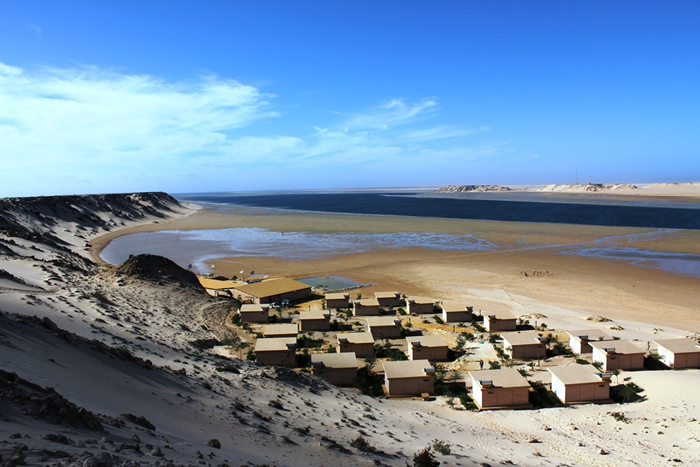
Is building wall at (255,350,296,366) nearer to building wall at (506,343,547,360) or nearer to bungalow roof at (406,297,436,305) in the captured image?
building wall at (506,343,547,360)

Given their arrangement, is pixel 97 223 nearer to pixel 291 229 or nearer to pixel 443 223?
pixel 291 229

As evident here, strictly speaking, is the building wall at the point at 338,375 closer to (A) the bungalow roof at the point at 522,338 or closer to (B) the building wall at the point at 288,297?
(A) the bungalow roof at the point at 522,338

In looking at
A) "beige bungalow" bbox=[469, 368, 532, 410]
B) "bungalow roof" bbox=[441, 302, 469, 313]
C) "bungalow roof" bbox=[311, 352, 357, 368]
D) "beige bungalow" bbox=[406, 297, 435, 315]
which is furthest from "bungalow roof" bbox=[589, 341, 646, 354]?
"bungalow roof" bbox=[311, 352, 357, 368]

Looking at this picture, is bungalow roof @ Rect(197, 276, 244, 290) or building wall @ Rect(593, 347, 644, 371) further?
bungalow roof @ Rect(197, 276, 244, 290)

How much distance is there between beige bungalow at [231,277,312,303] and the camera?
114 ft

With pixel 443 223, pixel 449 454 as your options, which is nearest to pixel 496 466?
pixel 449 454

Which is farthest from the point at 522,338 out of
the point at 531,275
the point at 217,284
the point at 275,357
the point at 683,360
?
the point at 217,284

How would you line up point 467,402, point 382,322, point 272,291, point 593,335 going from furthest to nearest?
point 272,291, point 382,322, point 593,335, point 467,402

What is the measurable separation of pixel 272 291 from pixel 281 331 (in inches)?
363

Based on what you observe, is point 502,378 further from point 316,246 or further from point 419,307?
point 316,246

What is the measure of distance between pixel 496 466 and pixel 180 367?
12492 millimetres

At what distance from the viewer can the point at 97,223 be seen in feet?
307

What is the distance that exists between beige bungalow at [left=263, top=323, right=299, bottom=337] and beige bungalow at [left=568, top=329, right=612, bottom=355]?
54.2 feet

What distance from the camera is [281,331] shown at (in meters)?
26.9
